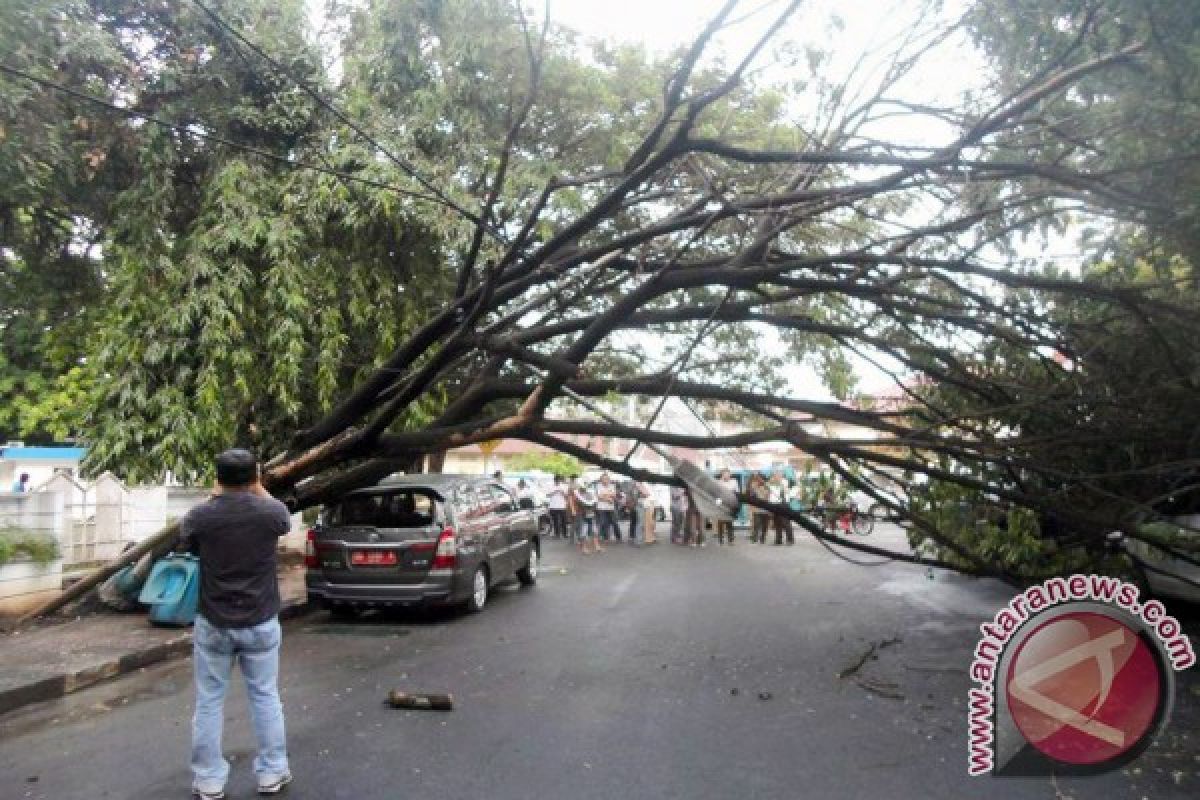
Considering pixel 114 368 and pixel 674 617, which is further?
pixel 674 617

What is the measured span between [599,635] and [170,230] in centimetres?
666

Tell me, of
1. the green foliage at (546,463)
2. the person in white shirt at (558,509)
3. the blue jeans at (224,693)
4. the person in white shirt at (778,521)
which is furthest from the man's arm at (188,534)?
the green foliage at (546,463)

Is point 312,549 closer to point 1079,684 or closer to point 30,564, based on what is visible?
point 30,564

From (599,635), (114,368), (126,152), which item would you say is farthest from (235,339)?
(599,635)

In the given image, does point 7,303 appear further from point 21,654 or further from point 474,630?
point 474,630

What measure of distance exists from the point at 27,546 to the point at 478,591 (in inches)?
196

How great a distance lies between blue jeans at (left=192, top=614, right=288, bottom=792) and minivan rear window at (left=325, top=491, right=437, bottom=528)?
5.51 metres

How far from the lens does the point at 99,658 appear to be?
759cm

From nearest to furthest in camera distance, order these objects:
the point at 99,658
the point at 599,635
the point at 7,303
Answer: the point at 99,658 → the point at 599,635 → the point at 7,303

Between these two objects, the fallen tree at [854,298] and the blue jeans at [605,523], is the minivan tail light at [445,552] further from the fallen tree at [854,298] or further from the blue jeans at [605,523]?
the blue jeans at [605,523]

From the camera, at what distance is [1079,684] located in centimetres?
430

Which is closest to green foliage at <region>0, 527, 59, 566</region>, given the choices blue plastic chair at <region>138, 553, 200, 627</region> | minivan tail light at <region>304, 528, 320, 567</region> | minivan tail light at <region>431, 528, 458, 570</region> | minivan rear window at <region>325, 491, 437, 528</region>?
blue plastic chair at <region>138, 553, 200, 627</region>

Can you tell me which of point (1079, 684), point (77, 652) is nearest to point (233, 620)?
point (1079, 684)

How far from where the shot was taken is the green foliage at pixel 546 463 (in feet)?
158
